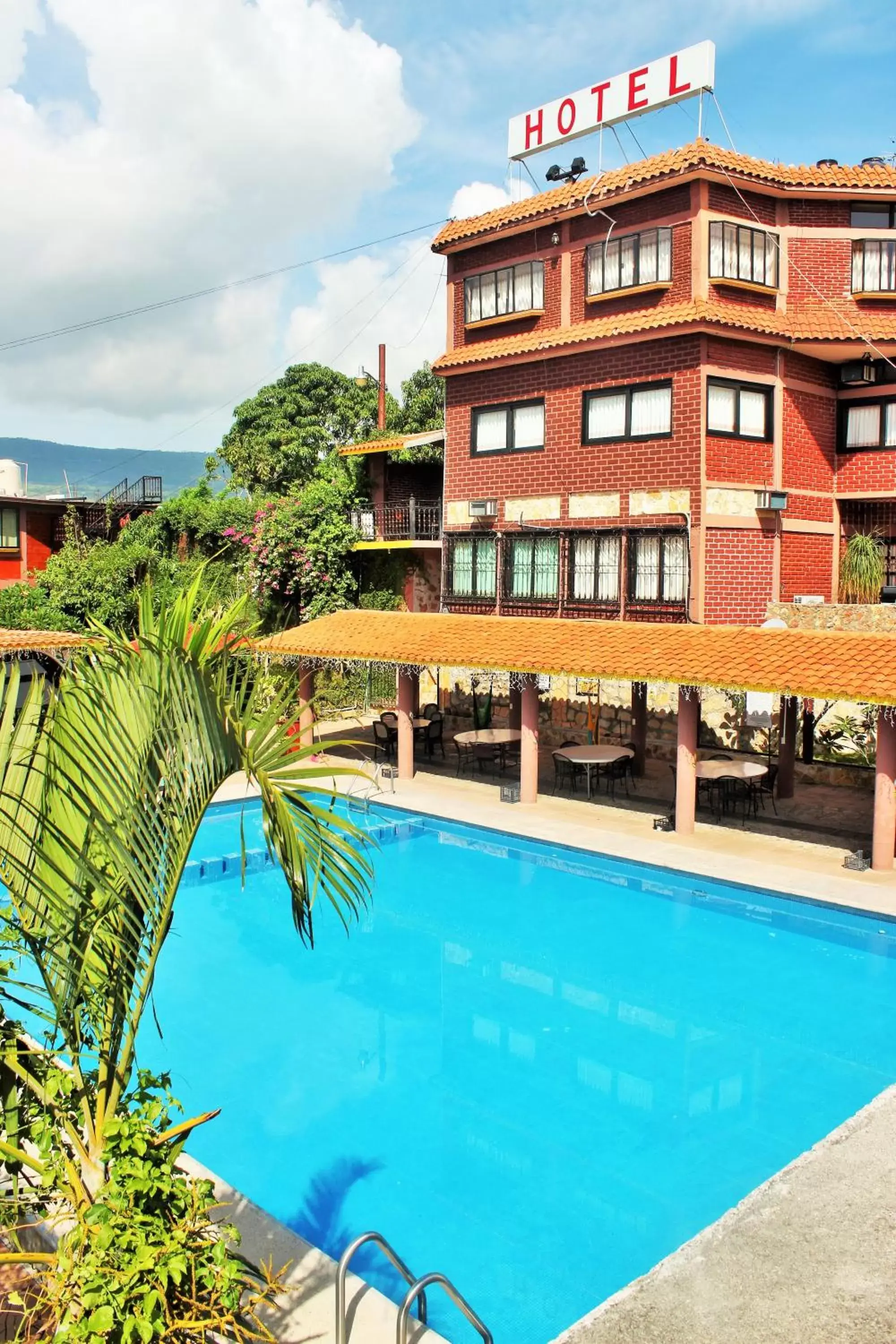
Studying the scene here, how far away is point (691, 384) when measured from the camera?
2233 cm

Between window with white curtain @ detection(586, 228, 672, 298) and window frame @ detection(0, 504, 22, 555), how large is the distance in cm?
2610

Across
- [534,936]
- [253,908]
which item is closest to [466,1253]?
[534,936]

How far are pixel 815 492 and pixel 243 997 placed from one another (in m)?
17.9

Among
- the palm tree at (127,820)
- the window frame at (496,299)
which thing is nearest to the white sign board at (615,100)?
the window frame at (496,299)

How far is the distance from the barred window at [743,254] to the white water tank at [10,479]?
113 ft

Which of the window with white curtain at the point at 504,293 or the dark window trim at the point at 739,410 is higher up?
the window with white curtain at the point at 504,293

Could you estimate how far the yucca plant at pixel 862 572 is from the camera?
2425cm

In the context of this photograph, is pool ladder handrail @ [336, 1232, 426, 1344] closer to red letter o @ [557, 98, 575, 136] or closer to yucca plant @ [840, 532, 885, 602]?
yucca plant @ [840, 532, 885, 602]

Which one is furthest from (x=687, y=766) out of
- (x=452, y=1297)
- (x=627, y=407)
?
(x=452, y=1297)

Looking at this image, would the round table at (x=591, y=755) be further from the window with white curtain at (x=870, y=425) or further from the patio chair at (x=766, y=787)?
the window with white curtain at (x=870, y=425)

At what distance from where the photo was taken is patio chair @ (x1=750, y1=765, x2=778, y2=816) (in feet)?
65.4

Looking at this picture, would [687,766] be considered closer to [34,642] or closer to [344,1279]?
[344,1279]

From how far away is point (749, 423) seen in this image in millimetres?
23141

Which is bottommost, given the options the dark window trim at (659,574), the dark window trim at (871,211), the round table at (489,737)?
the round table at (489,737)
